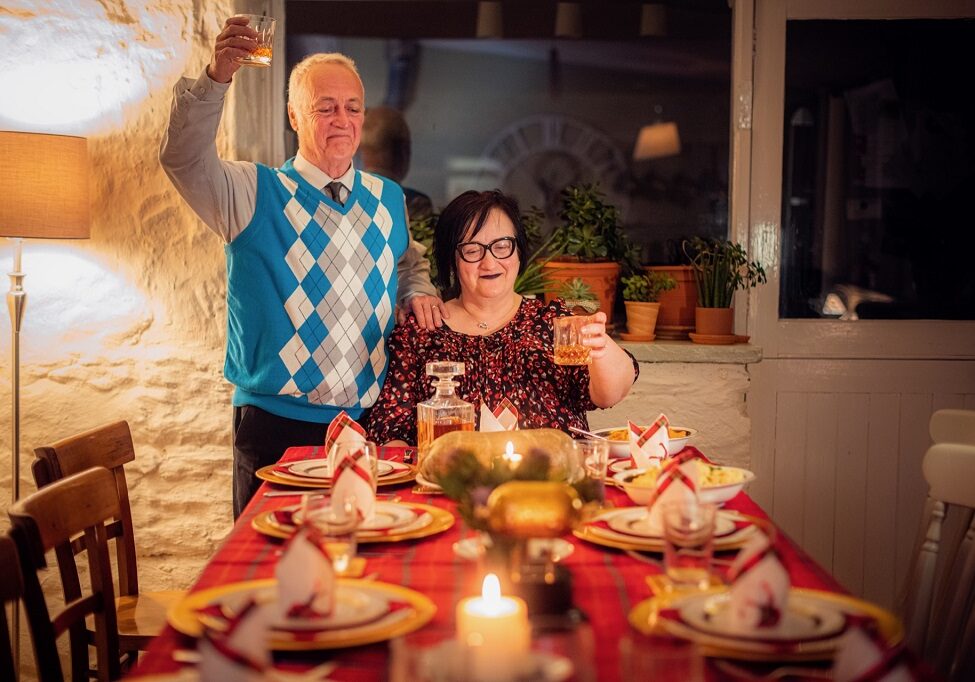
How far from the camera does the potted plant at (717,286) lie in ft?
11.8

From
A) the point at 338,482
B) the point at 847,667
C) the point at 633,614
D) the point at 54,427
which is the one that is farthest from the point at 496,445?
the point at 54,427

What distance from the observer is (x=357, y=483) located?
5.65ft

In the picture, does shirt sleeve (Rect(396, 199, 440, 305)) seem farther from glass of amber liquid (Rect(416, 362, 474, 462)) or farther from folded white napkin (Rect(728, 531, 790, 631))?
folded white napkin (Rect(728, 531, 790, 631))

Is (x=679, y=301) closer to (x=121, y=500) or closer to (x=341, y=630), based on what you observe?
(x=121, y=500)

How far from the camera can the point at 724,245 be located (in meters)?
3.71

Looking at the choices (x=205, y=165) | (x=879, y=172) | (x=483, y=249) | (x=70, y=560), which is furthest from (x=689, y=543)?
(x=879, y=172)

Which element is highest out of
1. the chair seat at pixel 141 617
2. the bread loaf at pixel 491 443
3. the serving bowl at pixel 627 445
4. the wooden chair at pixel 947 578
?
the bread loaf at pixel 491 443

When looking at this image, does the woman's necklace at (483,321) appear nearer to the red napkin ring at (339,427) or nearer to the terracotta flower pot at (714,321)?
the red napkin ring at (339,427)

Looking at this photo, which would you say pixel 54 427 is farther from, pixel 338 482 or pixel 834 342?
pixel 834 342

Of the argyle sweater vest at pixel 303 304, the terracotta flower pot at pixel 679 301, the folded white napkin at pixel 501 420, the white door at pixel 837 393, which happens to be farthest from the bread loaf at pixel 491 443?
the white door at pixel 837 393

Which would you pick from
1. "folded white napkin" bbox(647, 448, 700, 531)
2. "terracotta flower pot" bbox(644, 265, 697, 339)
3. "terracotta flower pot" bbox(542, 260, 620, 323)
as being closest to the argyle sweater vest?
"terracotta flower pot" bbox(542, 260, 620, 323)

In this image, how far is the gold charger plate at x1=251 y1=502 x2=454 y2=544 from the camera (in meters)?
1.66

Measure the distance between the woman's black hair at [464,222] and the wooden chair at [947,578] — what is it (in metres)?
1.23

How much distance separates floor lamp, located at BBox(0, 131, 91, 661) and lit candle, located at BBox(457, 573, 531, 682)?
7.26ft
